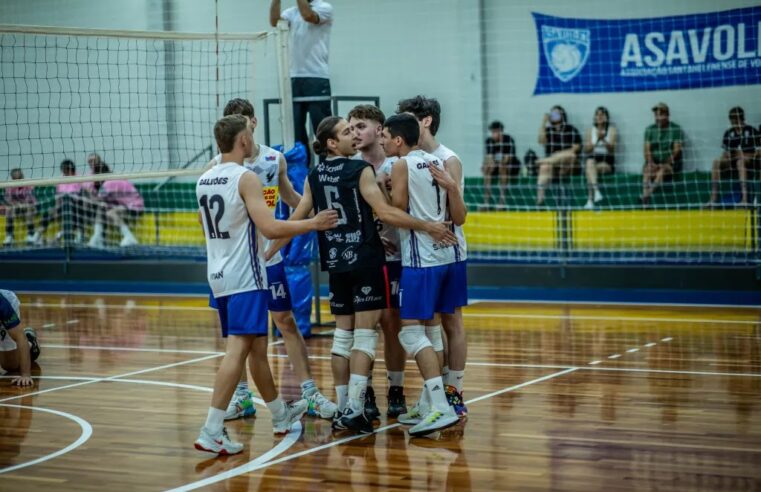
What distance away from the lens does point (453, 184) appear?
6227mm

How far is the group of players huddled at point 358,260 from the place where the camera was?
5793 mm

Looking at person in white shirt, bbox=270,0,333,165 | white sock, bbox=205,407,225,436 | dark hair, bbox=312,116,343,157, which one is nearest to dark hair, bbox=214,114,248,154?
dark hair, bbox=312,116,343,157

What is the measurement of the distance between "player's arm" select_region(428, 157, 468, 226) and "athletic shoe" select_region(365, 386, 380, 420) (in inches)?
46.2

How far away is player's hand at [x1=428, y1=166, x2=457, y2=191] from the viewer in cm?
618

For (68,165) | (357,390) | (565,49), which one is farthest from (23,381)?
(565,49)

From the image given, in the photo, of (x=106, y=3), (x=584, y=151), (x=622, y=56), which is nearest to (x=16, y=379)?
(x=584, y=151)

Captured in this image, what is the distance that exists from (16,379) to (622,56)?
938cm

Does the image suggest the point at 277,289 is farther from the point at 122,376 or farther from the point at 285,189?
the point at 122,376

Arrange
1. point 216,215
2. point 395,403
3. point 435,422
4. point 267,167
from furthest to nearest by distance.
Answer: point 267,167
point 395,403
point 435,422
point 216,215

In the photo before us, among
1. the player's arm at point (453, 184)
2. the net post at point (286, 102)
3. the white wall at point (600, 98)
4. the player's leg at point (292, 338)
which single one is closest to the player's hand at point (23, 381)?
the player's leg at point (292, 338)

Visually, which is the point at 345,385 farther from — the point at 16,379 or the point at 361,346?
the point at 16,379

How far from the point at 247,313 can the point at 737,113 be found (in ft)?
30.1

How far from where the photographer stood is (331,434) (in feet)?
20.6

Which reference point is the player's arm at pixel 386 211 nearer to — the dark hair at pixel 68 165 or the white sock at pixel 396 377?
the white sock at pixel 396 377
